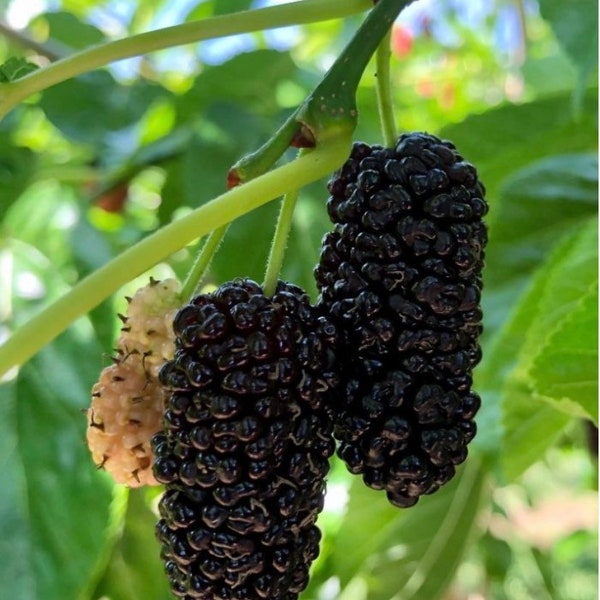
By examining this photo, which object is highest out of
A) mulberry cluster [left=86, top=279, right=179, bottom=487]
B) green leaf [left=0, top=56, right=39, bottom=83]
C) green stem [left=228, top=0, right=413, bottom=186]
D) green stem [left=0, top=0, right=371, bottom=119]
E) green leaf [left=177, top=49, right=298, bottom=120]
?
green leaf [left=177, top=49, right=298, bottom=120]

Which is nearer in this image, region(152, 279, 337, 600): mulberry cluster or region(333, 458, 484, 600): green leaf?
region(152, 279, 337, 600): mulberry cluster

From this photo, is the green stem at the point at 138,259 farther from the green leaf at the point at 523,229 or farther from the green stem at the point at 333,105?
the green leaf at the point at 523,229

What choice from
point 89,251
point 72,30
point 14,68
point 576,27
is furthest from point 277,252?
point 72,30

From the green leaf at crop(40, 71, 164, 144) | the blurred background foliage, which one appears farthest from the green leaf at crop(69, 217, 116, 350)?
the green leaf at crop(40, 71, 164, 144)

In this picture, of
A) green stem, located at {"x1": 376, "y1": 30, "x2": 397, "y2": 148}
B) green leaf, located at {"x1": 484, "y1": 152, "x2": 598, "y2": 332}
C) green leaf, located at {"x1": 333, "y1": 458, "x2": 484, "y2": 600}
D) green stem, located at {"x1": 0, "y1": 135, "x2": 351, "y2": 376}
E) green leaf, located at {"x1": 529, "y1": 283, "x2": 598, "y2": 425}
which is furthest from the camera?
green leaf, located at {"x1": 333, "y1": 458, "x2": 484, "y2": 600}

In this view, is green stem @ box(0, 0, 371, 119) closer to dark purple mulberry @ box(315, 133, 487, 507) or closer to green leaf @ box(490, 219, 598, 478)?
dark purple mulberry @ box(315, 133, 487, 507)

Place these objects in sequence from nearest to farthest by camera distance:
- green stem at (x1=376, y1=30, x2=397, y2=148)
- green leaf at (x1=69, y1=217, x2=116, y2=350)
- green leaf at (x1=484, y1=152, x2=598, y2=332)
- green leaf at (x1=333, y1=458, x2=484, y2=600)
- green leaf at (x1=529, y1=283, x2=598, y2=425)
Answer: green stem at (x1=376, y1=30, x2=397, y2=148), green leaf at (x1=529, y1=283, x2=598, y2=425), green leaf at (x1=69, y1=217, x2=116, y2=350), green leaf at (x1=484, y1=152, x2=598, y2=332), green leaf at (x1=333, y1=458, x2=484, y2=600)
